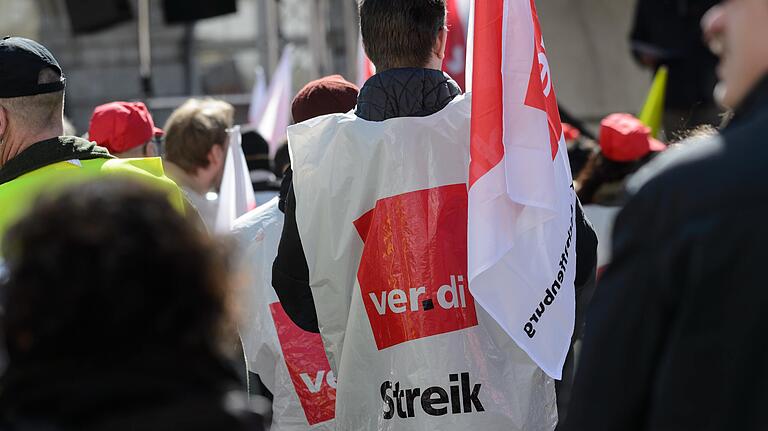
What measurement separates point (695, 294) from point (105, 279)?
32.0 inches

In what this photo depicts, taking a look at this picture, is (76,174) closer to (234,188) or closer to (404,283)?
(404,283)

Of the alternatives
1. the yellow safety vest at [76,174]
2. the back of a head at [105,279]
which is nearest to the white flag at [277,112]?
the yellow safety vest at [76,174]

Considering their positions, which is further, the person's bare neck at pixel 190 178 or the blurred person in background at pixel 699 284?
the person's bare neck at pixel 190 178

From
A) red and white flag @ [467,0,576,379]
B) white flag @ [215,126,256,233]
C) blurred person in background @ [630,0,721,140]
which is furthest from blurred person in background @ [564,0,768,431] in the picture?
blurred person in background @ [630,0,721,140]

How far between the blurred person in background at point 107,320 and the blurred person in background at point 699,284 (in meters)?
0.60

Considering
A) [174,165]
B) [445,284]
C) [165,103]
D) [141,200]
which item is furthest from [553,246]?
[165,103]

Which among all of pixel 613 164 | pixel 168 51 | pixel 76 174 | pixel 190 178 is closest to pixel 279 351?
pixel 76 174

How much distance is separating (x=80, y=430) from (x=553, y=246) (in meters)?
1.81

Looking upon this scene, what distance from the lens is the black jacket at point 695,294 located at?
5.51 ft

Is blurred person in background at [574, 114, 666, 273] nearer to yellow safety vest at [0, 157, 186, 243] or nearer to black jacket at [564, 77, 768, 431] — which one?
yellow safety vest at [0, 157, 186, 243]

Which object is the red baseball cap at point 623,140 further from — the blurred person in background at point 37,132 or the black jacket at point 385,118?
the blurred person in background at point 37,132

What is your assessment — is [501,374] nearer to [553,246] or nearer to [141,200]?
[553,246]

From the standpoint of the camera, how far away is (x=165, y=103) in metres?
11.6

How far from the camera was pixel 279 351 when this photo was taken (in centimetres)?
374
